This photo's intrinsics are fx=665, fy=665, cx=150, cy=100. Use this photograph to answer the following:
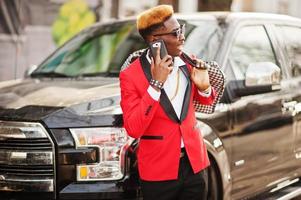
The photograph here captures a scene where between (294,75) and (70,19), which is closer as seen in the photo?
(294,75)

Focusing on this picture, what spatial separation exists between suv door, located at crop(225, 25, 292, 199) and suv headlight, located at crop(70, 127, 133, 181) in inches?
43.7

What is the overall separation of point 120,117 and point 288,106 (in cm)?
197

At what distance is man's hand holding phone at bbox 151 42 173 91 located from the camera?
11.1ft

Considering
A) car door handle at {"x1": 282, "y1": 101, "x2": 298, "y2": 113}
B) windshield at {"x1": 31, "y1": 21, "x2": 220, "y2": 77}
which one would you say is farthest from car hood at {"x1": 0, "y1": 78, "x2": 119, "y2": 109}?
car door handle at {"x1": 282, "y1": 101, "x2": 298, "y2": 113}

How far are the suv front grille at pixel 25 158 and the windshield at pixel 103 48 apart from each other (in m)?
1.41

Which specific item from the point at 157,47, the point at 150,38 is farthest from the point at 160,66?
the point at 150,38

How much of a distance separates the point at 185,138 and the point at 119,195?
616 mm

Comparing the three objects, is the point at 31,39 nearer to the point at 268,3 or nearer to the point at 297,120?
the point at 297,120

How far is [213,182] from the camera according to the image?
14.8 feet

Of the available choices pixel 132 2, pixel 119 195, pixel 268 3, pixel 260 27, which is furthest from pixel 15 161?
pixel 268 3

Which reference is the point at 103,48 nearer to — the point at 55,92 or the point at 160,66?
the point at 55,92

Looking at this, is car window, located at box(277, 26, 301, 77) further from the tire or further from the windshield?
the tire

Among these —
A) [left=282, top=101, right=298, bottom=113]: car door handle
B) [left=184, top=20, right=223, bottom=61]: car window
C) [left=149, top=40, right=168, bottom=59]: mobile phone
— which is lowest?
[left=282, top=101, right=298, bottom=113]: car door handle

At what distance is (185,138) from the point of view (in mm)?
3533
